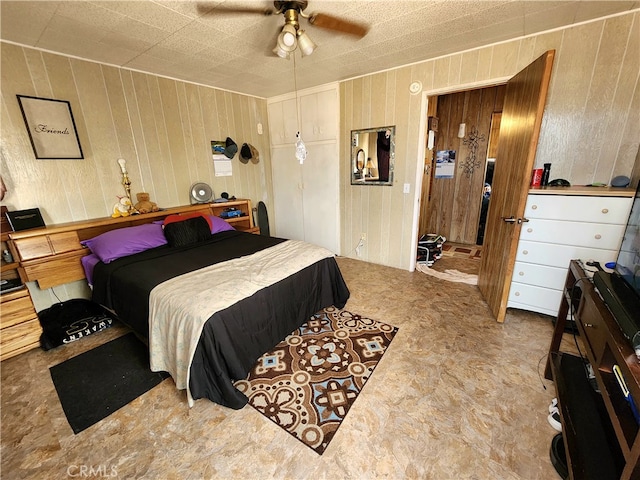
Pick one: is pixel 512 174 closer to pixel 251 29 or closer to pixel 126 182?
pixel 251 29

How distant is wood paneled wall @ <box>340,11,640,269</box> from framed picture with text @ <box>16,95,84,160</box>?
3.19 metres

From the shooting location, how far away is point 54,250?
235 centimetres

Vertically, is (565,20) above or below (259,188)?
above

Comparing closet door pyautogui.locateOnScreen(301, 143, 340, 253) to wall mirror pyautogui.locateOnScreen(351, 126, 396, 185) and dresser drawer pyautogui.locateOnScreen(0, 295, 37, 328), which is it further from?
dresser drawer pyautogui.locateOnScreen(0, 295, 37, 328)

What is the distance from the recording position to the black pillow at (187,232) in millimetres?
2678

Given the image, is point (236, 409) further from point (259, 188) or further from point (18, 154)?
point (259, 188)

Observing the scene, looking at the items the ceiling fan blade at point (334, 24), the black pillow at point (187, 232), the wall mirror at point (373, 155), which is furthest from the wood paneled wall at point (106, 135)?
the ceiling fan blade at point (334, 24)

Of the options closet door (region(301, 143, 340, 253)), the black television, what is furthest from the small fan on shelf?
the black television

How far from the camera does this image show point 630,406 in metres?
0.95

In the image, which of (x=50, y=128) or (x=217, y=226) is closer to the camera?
(x=50, y=128)

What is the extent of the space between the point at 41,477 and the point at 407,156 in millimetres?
3865

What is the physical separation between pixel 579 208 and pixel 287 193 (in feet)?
12.1

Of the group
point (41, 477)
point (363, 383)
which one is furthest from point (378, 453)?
point (41, 477)

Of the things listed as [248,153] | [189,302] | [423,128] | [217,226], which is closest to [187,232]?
[217,226]
